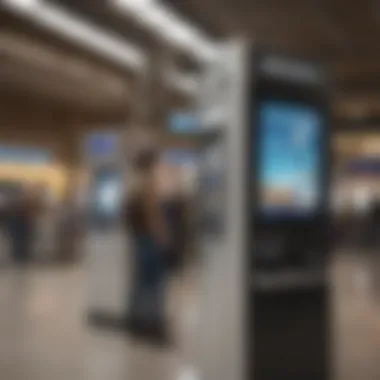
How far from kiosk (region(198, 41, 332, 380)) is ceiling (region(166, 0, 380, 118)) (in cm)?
537

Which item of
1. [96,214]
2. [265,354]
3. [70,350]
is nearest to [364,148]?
[96,214]

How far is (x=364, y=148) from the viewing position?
23.8m

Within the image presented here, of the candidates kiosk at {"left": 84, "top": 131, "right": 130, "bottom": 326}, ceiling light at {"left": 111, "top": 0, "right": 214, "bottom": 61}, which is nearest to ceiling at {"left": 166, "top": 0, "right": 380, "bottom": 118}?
ceiling light at {"left": 111, "top": 0, "right": 214, "bottom": 61}

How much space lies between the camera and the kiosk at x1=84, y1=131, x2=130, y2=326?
7.23 m

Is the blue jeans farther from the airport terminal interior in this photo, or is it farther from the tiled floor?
the tiled floor

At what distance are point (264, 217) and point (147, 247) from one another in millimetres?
2928

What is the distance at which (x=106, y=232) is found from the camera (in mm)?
7465

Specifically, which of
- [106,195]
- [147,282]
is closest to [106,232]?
[106,195]

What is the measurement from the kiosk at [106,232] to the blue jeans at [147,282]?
1.32ft

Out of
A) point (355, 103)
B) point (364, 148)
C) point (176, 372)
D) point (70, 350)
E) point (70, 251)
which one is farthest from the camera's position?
point (364, 148)

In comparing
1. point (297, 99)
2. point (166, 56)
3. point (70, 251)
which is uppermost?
point (166, 56)

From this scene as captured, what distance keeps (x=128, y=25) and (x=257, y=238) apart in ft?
23.1

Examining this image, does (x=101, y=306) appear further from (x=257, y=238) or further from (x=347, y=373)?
(x=257, y=238)

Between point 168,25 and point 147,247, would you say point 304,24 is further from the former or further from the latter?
point 147,247
